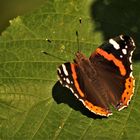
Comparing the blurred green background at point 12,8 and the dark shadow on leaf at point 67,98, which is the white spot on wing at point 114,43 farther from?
the blurred green background at point 12,8

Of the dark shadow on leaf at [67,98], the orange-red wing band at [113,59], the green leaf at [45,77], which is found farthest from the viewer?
the orange-red wing band at [113,59]

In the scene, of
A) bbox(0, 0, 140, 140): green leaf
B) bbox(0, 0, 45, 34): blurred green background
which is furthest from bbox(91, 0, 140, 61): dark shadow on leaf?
bbox(0, 0, 45, 34): blurred green background

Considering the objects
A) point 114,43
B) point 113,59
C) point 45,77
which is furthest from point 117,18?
point 45,77

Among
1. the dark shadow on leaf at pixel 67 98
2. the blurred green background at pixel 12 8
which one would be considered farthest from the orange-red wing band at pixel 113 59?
the blurred green background at pixel 12 8

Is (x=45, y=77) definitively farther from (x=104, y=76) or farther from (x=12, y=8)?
(x=12, y=8)

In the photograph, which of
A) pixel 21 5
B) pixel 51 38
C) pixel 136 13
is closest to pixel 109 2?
pixel 136 13

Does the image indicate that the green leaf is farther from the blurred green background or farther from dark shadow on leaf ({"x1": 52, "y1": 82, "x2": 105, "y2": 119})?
the blurred green background
